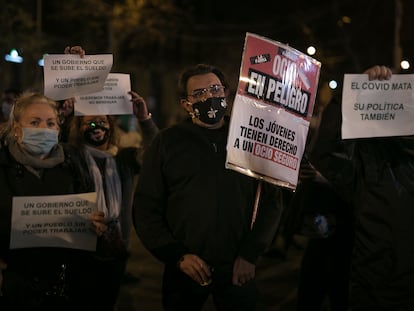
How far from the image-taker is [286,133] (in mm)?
Result: 3195

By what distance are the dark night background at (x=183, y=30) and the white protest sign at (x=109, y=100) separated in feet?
16.4

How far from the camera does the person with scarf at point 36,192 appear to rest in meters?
3.28

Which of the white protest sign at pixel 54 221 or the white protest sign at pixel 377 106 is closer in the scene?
the white protest sign at pixel 54 221

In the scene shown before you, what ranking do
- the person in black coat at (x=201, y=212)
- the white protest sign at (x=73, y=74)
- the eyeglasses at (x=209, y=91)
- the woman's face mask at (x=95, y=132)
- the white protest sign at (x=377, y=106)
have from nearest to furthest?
1. the person in black coat at (x=201, y=212)
2. the eyeglasses at (x=209, y=91)
3. the white protest sign at (x=377, y=106)
4. the white protest sign at (x=73, y=74)
5. the woman's face mask at (x=95, y=132)

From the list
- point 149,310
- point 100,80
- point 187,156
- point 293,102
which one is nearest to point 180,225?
point 187,156

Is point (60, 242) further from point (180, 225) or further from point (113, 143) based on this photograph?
point (113, 143)

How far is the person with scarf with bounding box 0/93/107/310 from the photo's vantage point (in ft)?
10.8

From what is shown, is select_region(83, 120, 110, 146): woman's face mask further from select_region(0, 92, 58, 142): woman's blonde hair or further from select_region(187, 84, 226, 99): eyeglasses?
select_region(187, 84, 226, 99): eyeglasses

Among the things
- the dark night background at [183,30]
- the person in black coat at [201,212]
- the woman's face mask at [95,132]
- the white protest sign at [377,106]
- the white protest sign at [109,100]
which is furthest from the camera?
the dark night background at [183,30]

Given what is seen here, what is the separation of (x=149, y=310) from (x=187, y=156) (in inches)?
113

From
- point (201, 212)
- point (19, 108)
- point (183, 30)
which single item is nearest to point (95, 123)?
point (19, 108)

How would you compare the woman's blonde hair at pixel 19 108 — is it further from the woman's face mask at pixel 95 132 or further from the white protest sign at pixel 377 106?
the white protest sign at pixel 377 106

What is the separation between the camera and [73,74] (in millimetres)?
3955

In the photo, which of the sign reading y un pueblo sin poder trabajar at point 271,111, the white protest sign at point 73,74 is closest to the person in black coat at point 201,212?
the sign reading y un pueblo sin poder trabajar at point 271,111
